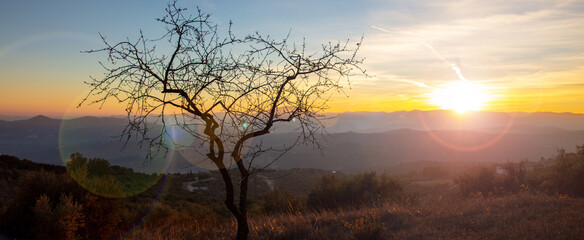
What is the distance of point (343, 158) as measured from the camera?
190750 millimetres

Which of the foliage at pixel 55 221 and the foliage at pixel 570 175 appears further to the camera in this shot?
the foliage at pixel 570 175

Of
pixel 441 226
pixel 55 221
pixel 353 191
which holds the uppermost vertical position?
pixel 55 221

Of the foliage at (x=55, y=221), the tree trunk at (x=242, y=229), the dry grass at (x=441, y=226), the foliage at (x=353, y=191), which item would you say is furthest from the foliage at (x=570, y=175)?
the foliage at (x=55, y=221)

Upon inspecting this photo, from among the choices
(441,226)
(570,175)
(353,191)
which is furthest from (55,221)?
(570,175)

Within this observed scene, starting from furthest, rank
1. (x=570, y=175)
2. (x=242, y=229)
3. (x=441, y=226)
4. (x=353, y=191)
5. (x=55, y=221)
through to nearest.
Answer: (x=353, y=191), (x=570, y=175), (x=441, y=226), (x=55, y=221), (x=242, y=229)

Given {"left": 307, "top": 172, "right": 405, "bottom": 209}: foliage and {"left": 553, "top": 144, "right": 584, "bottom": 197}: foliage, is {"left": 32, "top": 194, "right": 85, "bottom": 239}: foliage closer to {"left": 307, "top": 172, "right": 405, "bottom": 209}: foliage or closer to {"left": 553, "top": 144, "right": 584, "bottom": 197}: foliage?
{"left": 307, "top": 172, "right": 405, "bottom": 209}: foliage

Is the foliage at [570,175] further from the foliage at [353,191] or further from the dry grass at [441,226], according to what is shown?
the dry grass at [441,226]

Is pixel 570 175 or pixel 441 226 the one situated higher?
pixel 441 226

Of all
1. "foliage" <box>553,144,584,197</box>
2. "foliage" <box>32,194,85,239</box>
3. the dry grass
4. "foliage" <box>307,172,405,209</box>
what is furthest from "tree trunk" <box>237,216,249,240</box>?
"foliage" <box>553,144,584,197</box>

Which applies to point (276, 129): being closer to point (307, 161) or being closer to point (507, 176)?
point (507, 176)

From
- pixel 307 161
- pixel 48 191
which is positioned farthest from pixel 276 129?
pixel 307 161

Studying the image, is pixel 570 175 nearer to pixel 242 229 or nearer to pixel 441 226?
pixel 441 226

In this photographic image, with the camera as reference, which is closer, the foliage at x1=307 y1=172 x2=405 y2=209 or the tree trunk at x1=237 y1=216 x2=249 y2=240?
the tree trunk at x1=237 y1=216 x2=249 y2=240

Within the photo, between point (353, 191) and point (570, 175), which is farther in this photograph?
point (353, 191)
